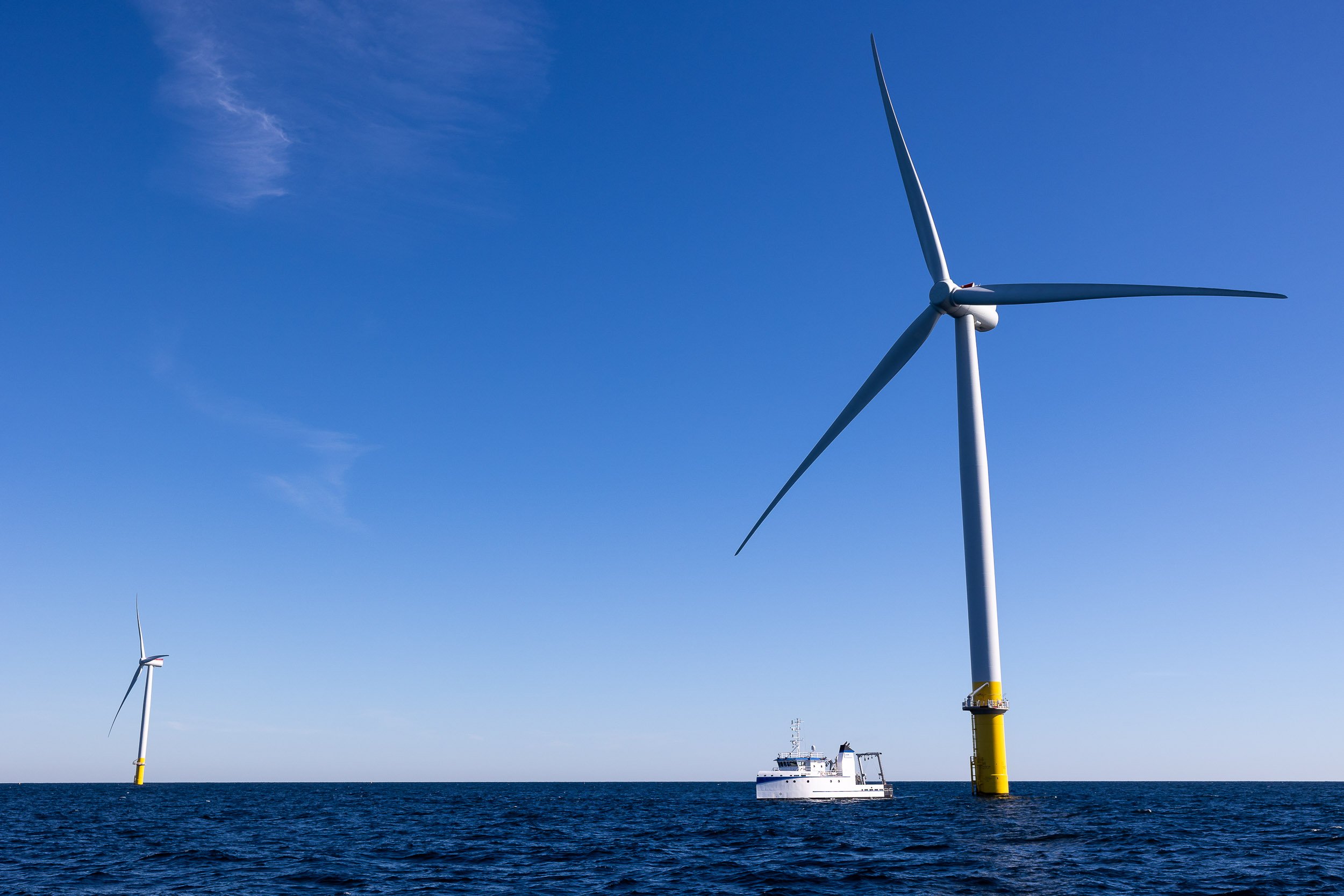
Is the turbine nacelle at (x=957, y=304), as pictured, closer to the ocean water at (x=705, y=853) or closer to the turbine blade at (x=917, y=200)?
the turbine blade at (x=917, y=200)

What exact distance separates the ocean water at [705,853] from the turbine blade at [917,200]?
4365cm

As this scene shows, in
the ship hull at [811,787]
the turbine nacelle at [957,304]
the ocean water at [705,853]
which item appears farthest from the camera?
the ship hull at [811,787]

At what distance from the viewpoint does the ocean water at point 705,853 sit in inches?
1673

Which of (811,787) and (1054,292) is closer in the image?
(1054,292)

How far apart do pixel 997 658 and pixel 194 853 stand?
57293 millimetres

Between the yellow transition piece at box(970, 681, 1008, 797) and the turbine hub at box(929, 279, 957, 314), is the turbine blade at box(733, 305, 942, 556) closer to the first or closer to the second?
the turbine hub at box(929, 279, 957, 314)

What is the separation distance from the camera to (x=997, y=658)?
227ft

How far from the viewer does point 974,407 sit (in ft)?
247

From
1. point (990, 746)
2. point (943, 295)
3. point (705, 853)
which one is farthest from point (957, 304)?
point (705, 853)

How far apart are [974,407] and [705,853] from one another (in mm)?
40281

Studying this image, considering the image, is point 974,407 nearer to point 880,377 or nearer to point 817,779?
point 880,377

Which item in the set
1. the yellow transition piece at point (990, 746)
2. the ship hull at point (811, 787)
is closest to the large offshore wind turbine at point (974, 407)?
the yellow transition piece at point (990, 746)

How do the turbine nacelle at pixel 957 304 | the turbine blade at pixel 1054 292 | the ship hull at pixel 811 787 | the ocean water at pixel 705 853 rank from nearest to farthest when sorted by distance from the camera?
1. the ocean water at pixel 705 853
2. the turbine blade at pixel 1054 292
3. the turbine nacelle at pixel 957 304
4. the ship hull at pixel 811 787

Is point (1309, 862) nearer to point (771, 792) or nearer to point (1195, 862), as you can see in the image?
point (1195, 862)
